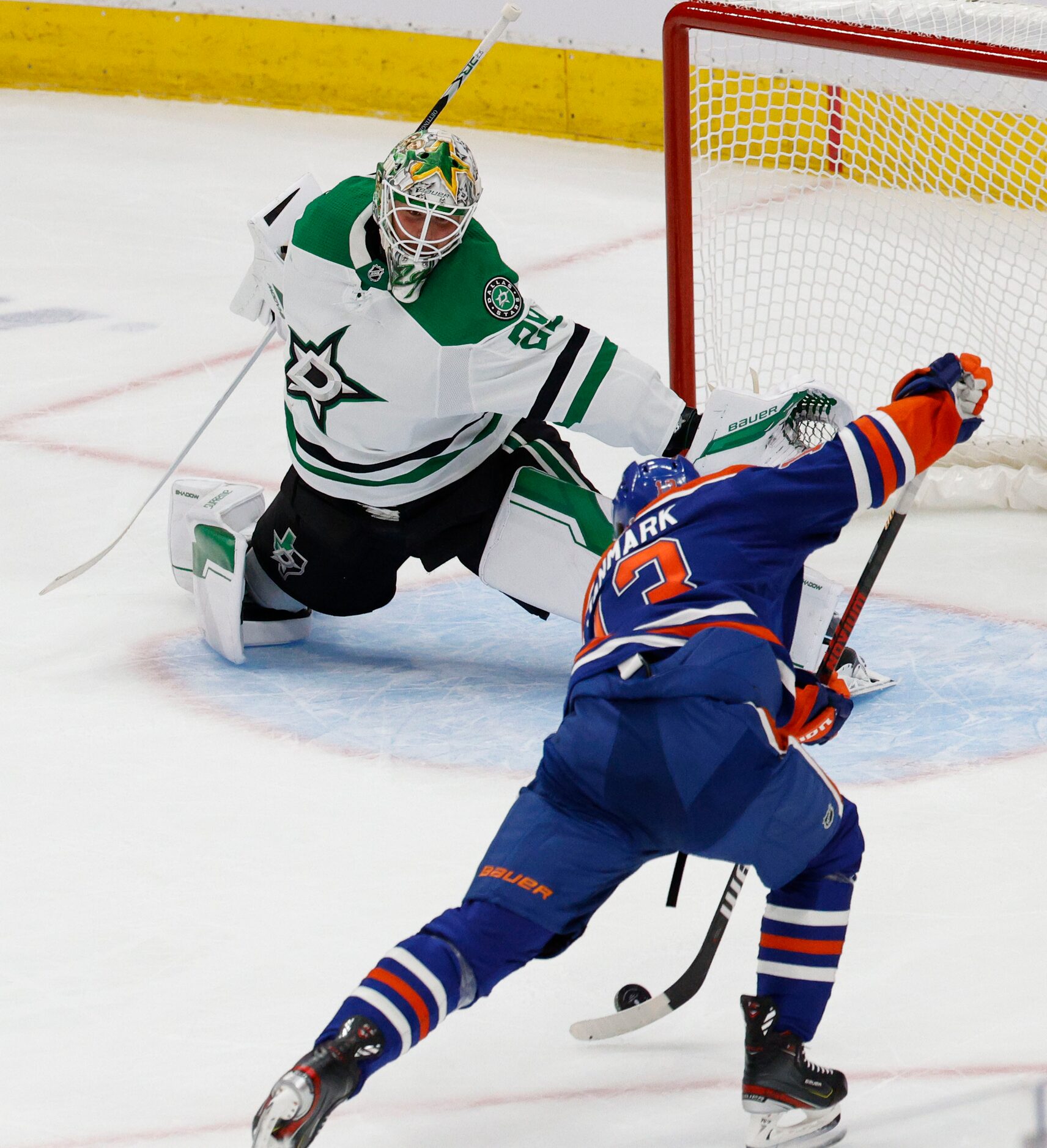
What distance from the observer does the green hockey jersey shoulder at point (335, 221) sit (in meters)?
3.14

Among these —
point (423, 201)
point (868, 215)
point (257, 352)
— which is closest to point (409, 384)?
point (423, 201)

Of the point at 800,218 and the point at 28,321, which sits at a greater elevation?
the point at 800,218

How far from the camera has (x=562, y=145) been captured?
7816 millimetres

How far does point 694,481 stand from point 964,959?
2.66 ft

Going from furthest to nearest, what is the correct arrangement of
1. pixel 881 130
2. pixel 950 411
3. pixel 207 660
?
pixel 881 130, pixel 207 660, pixel 950 411

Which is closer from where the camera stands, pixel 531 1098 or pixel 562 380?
pixel 531 1098

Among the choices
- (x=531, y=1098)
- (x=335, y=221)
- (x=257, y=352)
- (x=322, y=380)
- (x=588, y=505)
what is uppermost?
(x=335, y=221)

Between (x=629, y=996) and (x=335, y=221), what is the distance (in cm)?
155

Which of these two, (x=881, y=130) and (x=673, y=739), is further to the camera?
(x=881, y=130)

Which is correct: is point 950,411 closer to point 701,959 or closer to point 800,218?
point 701,959

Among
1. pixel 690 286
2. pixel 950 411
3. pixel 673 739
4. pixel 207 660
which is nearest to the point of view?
pixel 673 739

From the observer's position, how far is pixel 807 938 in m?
1.93

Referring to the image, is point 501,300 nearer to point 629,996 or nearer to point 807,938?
point 629,996

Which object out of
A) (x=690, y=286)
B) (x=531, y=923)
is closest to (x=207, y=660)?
(x=690, y=286)
